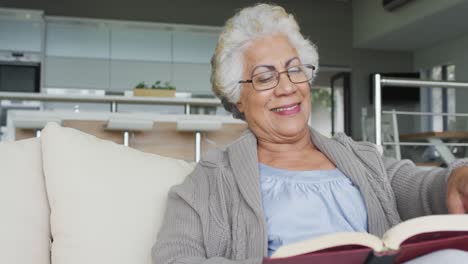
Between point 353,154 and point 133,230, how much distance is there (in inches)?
21.7

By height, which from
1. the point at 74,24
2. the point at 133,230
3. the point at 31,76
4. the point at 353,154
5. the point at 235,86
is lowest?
the point at 133,230

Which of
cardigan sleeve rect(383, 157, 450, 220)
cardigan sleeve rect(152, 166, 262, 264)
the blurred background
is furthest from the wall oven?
cardigan sleeve rect(383, 157, 450, 220)

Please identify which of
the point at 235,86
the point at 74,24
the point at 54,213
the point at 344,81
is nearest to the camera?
the point at 54,213

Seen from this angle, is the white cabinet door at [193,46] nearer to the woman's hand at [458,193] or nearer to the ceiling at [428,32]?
the ceiling at [428,32]

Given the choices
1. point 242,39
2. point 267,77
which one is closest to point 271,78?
point 267,77

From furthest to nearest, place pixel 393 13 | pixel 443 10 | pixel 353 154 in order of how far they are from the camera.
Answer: pixel 393 13
pixel 443 10
pixel 353 154

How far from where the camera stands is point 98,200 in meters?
1.25

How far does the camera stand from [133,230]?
126 centimetres

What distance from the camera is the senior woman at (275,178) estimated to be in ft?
3.95

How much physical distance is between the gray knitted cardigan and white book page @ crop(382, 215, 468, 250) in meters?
0.37

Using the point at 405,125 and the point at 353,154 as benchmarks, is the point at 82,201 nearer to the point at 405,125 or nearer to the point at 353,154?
the point at 353,154

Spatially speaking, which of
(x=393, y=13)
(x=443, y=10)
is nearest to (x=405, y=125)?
(x=393, y=13)

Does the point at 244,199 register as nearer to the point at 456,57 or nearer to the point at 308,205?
the point at 308,205

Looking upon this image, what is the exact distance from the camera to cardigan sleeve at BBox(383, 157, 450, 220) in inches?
47.7
